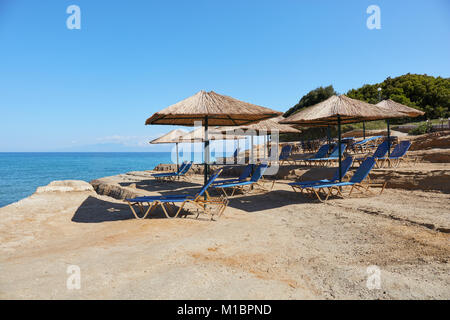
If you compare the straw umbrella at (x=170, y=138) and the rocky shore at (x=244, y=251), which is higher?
the straw umbrella at (x=170, y=138)

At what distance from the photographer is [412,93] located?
33500 mm

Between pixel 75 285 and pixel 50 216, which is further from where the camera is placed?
pixel 50 216

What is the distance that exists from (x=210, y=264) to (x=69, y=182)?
29.7ft

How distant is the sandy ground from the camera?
238 cm

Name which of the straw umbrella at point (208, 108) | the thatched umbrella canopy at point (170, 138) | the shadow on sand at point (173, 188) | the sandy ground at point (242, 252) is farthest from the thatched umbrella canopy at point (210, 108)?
the thatched umbrella canopy at point (170, 138)

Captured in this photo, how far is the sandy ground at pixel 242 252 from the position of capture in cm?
238

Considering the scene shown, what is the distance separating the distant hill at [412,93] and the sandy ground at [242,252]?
27.3m

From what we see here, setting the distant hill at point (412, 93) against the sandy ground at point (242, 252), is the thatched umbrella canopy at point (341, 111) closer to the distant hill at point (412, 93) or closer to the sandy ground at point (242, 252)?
the sandy ground at point (242, 252)

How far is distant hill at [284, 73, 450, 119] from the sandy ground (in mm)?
27334

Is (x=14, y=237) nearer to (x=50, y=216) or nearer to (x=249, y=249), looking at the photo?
(x=50, y=216)

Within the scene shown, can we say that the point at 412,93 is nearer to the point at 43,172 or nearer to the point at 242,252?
the point at 242,252

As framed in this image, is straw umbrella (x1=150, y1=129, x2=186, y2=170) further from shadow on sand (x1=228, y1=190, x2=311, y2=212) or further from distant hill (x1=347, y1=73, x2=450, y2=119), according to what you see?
distant hill (x1=347, y1=73, x2=450, y2=119)
